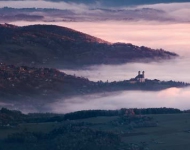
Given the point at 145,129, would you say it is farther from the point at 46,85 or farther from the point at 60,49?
the point at 60,49

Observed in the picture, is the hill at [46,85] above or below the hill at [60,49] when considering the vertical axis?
below

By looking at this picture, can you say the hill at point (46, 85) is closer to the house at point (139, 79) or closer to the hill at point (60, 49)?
the house at point (139, 79)

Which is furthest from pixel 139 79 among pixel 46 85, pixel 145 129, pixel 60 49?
pixel 145 129

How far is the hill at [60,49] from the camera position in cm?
11069

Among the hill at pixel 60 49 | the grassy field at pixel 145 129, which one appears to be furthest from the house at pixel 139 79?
the grassy field at pixel 145 129

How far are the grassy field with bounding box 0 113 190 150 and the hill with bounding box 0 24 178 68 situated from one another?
50.9 metres

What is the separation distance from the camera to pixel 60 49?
11819 cm

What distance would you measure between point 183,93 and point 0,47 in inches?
1170

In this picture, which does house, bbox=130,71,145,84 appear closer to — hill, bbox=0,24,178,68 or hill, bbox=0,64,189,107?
hill, bbox=0,64,189,107

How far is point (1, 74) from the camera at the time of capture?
A: 293 ft

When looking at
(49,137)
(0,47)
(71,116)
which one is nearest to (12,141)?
(49,137)

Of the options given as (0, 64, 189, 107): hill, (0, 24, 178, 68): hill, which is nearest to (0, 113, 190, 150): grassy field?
(0, 64, 189, 107): hill

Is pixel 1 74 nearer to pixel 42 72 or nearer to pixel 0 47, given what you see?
pixel 42 72

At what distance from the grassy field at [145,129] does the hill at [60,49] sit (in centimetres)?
5092
